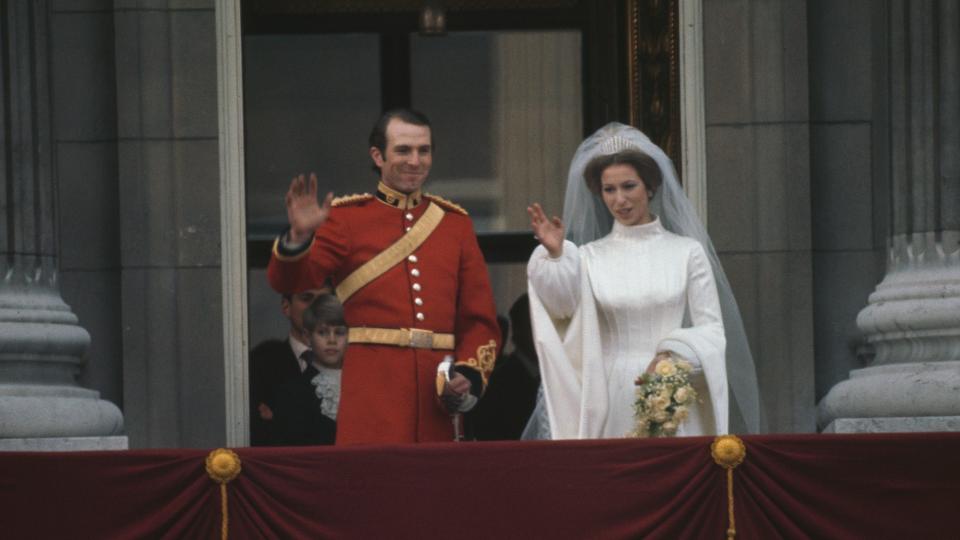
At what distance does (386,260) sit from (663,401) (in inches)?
53.3

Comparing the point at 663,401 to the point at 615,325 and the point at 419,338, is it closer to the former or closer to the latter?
the point at 615,325

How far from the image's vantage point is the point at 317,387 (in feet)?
39.3

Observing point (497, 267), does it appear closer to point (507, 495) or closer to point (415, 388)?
point (415, 388)

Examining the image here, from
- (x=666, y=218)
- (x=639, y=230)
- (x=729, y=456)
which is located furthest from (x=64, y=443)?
(x=729, y=456)

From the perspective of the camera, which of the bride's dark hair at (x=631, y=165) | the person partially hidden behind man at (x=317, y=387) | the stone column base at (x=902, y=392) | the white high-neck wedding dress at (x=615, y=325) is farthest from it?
the person partially hidden behind man at (x=317, y=387)

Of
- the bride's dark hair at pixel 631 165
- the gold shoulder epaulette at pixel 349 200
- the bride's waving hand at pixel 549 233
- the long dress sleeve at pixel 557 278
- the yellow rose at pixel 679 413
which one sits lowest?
the yellow rose at pixel 679 413

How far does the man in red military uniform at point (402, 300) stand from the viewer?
1066 centimetres

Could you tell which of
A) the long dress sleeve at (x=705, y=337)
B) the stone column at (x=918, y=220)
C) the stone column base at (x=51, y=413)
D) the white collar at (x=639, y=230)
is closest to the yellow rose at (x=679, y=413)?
the long dress sleeve at (x=705, y=337)

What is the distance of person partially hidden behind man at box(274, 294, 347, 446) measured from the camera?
1184 cm

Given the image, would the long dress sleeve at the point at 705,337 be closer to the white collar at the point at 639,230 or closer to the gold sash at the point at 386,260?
the white collar at the point at 639,230

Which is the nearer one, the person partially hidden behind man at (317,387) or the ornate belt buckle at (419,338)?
the ornate belt buckle at (419,338)

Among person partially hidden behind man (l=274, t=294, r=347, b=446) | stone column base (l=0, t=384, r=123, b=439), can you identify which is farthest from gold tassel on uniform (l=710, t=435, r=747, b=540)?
stone column base (l=0, t=384, r=123, b=439)

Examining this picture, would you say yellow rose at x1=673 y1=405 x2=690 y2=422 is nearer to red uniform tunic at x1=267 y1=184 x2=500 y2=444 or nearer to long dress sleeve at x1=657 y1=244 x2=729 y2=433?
long dress sleeve at x1=657 y1=244 x2=729 y2=433

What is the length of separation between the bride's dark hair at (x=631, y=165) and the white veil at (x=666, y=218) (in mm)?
26
